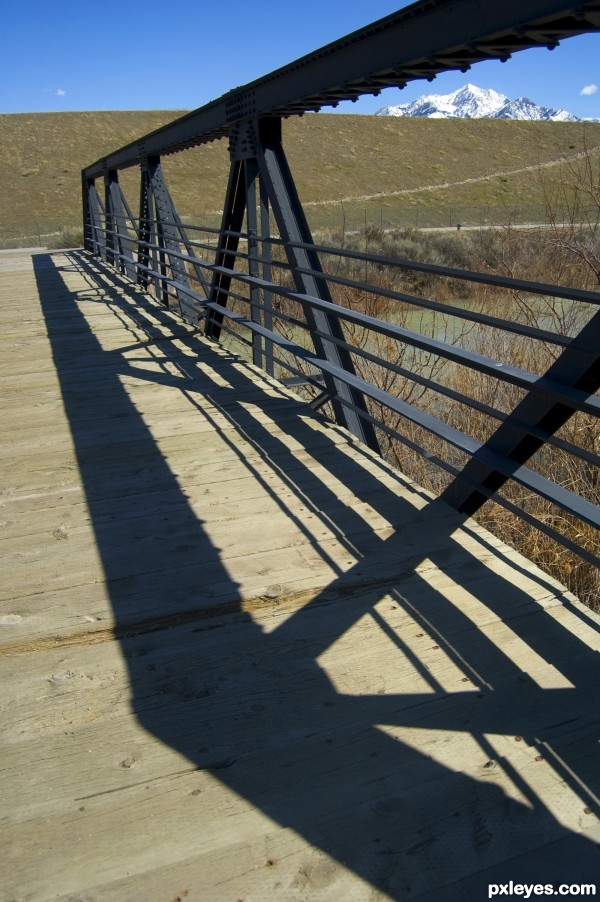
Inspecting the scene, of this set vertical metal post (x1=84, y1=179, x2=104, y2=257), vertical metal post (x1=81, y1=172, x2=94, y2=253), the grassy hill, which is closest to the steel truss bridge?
vertical metal post (x1=84, y1=179, x2=104, y2=257)

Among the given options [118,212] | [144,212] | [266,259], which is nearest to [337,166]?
[118,212]

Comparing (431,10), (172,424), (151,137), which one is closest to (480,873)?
(431,10)

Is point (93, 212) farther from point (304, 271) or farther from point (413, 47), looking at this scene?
point (413, 47)

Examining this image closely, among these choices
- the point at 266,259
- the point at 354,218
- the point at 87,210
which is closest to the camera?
the point at 266,259

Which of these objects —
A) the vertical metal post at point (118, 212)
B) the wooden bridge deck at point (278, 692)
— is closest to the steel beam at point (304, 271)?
the wooden bridge deck at point (278, 692)

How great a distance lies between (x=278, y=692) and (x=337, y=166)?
221 feet

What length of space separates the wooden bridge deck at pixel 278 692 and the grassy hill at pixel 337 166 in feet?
120

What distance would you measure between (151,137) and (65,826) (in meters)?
8.85

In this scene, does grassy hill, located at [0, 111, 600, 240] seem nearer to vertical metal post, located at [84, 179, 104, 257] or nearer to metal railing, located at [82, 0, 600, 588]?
vertical metal post, located at [84, 179, 104, 257]

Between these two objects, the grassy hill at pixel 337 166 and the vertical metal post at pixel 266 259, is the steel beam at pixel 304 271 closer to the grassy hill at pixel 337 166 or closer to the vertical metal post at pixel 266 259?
the vertical metal post at pixel 266 259

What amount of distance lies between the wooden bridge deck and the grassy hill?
36444 millimetres

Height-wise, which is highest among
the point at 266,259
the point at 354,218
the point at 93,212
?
the point at 93,212

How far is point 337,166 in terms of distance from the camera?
6544 cm

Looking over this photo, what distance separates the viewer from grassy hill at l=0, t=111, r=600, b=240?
1996 inches
